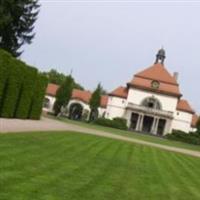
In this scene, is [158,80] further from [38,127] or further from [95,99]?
[38,127]

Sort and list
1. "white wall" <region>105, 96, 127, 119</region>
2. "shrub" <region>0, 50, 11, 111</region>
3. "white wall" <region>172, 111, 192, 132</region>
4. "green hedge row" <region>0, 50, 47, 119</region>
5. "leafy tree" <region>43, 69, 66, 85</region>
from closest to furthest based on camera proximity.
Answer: "shrub" <region>0, 50, 11, 111</region> < "green hedge row" <region>0, 50, 47, 119</region> < "white wall" <region>105, 96, 127, 119</region> < "white wall" <region>172, 111, 192, 132</region> < "leafy tree" <region>43, 69, 66, 85</region>

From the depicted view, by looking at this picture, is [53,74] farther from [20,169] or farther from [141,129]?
[20,169]

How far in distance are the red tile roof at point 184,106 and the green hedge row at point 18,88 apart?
51.3m

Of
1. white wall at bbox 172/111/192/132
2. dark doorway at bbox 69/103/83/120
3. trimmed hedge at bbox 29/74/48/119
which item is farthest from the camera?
dark doorway at bbox 69/103/83/120

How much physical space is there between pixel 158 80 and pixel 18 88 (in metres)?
55.9

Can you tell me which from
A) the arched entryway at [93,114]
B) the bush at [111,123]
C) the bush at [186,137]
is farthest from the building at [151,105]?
the bush at [186,137]

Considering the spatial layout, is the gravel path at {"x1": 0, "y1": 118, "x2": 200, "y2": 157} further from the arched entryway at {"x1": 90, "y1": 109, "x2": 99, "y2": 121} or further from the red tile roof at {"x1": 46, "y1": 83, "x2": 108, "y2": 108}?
the red tile roof at {"x1": 46, "y1": 83, "x2": 108, "y2": 108}

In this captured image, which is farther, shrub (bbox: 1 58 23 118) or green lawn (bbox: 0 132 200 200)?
shrub (bbox: 1 58 23 118)

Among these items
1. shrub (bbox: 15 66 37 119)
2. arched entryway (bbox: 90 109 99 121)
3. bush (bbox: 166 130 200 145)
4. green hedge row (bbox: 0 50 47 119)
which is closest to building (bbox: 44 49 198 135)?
arched entryway (bbox: 90 109 99 121)

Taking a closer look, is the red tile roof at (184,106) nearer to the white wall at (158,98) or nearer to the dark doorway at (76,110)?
the white wall at (158,98)

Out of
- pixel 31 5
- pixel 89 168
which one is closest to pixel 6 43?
pixel 31 5

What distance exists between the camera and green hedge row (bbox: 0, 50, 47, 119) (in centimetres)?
2836

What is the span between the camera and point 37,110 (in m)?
38.3

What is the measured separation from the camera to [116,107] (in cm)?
8638
